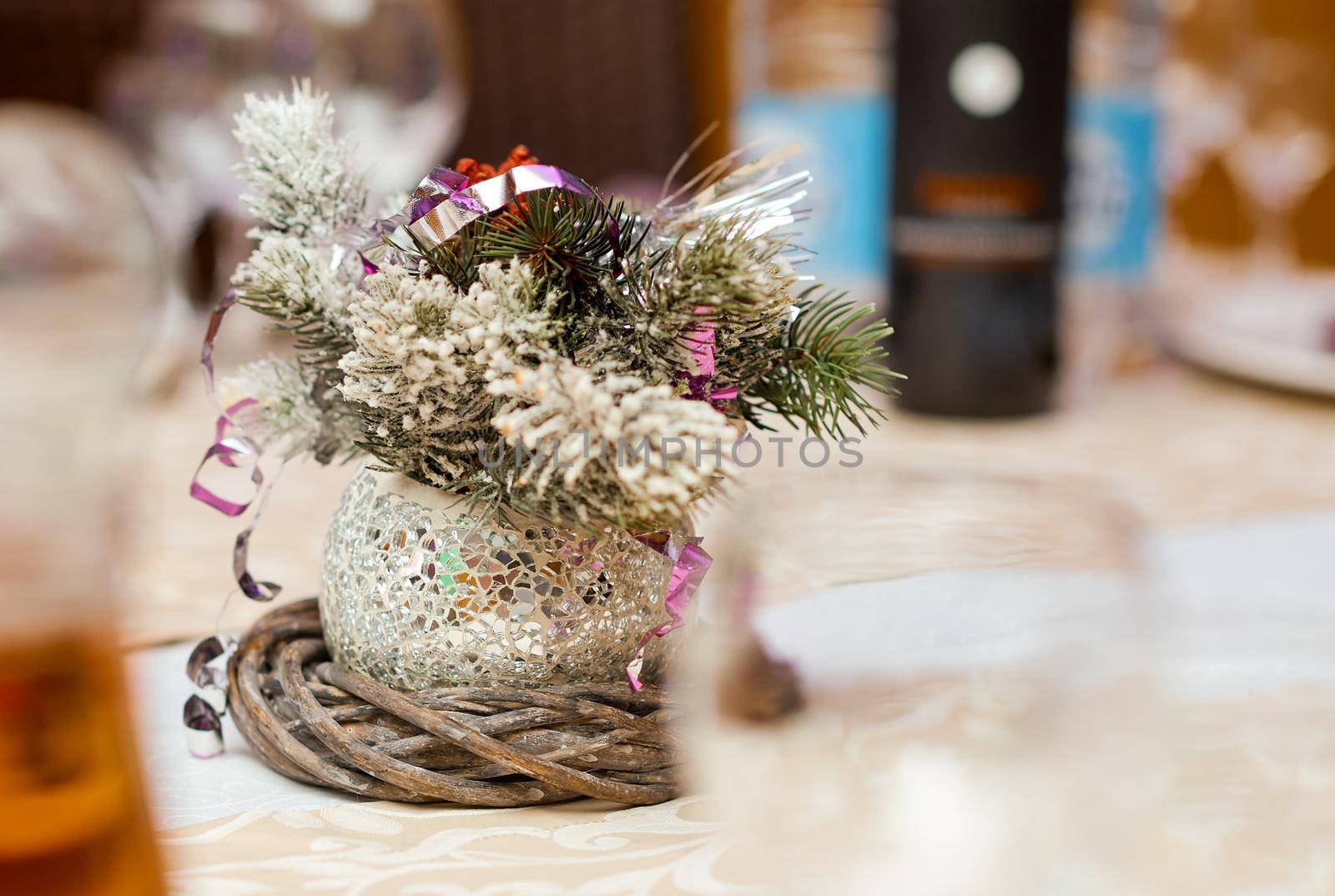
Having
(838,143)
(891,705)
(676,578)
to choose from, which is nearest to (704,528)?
(676,578)

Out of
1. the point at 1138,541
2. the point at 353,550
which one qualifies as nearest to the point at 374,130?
the point at 353,550

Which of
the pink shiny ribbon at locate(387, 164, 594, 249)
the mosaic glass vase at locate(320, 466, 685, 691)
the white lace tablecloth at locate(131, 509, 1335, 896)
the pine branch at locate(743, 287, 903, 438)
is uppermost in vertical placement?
the pink shiny ribbon at locate(387, 164, 594, 249)

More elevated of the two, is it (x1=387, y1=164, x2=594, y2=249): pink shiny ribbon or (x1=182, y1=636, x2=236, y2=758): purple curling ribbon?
(x1=387, y1=164, x2=594, y2=249): pink shiny ribbon

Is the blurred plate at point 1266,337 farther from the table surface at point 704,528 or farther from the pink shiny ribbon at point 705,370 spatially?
the pink shiny ribbon at point 705,370

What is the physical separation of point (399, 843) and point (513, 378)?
0.08 m

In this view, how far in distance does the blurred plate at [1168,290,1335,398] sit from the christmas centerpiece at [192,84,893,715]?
497mm

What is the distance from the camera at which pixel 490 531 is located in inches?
9.6

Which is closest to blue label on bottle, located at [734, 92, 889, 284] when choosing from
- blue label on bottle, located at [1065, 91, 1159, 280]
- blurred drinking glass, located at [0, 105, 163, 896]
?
blue label on bottle, located at [1065, 91, 1159, 280]

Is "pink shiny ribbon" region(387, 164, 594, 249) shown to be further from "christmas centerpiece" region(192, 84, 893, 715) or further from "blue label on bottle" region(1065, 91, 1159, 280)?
"blue label on bottle" region(1065, 91, 1159, 280)

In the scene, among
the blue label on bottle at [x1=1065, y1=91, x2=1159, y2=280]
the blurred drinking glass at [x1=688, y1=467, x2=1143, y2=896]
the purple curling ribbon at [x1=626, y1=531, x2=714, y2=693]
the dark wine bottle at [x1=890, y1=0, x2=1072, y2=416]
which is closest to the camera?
the blurred drinking glass at [x1=688, y1=467, x2=1143, y2=896]

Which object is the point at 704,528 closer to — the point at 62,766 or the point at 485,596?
the point at 485,596

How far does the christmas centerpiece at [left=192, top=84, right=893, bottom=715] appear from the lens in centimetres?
22

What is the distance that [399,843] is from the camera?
22 cm

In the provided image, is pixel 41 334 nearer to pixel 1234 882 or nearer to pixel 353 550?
pixel 353 550
